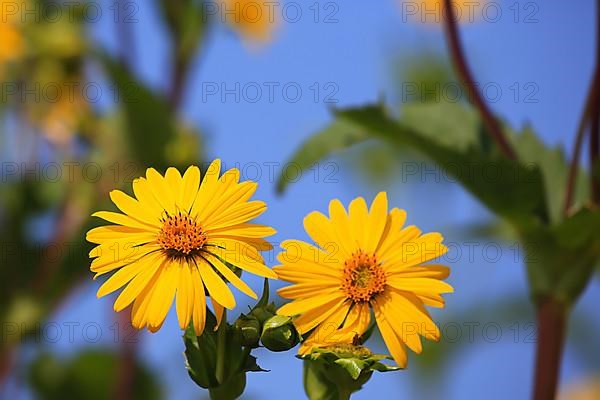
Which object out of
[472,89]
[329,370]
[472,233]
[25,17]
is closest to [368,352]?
[329,370]

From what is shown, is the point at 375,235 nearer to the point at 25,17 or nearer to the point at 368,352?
the point at 368,352

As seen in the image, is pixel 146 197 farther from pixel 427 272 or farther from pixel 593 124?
pixel 593 124

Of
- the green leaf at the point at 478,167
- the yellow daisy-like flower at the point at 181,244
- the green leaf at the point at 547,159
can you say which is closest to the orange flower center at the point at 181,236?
the yellow daisy-like flower at the point at 181,244

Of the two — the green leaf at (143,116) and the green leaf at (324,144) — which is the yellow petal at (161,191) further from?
the green leaf at (143,116)

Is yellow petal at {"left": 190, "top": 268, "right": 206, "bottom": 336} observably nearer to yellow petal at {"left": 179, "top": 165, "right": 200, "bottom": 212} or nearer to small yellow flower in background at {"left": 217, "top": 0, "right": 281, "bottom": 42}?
yellow petal at {"left": 179, "top": 165, "right": 200, "bottom": 212}

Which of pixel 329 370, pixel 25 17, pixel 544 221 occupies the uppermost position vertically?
pixel 25 17

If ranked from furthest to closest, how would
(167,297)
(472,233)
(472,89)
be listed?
(472,233) → (472,89) → (167,297)
